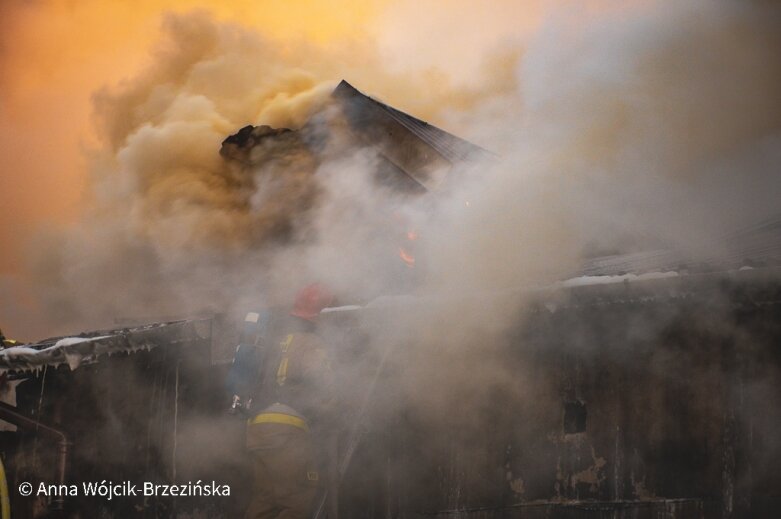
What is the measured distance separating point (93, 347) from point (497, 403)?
355 centimetres

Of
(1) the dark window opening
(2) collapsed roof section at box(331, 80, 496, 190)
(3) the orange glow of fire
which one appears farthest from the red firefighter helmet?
(2) collapsed roof section at box(331, 80, 496, 190)

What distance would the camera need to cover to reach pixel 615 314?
17.4ft

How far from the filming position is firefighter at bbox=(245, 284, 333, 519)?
536cm

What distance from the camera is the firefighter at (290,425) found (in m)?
5.36

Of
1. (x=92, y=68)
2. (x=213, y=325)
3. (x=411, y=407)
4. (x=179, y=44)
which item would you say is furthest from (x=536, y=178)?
(x=92, y=68)

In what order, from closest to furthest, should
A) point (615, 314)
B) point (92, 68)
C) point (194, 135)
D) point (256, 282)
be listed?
point (615, 314)
point (256, 282)
point (194, 135)
point (92, 68)

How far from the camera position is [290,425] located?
5.43 meters

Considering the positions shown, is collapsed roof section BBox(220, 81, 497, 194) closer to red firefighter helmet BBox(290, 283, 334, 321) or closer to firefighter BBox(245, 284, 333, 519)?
red firefighter helmet BBox(290, 283, 334, 321)

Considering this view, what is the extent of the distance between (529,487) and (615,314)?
5.17ft

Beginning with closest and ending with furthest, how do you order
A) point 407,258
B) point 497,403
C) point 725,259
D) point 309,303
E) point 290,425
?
1. point 725,259
2. point 290,425
3. point 497,403
4. point 309,303
5. point 407,258

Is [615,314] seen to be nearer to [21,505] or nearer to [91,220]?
[21,505]

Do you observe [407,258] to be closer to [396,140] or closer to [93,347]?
A: [396,140]

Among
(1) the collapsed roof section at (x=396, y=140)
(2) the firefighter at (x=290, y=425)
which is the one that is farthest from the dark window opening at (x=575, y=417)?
(1) the collapsed roof section at (x=396, y=140)

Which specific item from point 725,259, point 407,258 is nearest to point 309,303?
point 407,258
